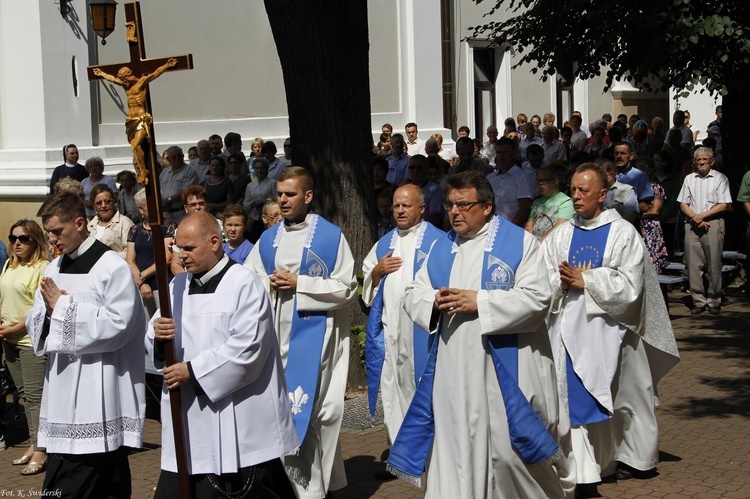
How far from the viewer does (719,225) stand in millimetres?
13320

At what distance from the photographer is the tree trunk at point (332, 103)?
32.2ft

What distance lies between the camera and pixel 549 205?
32.1ft

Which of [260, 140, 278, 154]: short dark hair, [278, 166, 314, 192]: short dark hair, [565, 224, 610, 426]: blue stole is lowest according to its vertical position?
[565, 224, 610, 426]: blue stole

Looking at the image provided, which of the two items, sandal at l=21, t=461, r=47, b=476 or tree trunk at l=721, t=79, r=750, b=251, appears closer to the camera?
sandal at l=21, t=461, r=47, b=476

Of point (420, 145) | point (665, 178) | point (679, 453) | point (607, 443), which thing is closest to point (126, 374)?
point (607, 443)

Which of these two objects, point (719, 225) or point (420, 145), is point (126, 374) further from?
point (420, 145)

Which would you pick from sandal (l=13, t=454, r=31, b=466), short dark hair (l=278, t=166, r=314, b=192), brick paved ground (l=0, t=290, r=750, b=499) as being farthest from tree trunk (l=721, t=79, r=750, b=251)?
sandal (l=13, t=454, r=31, b=466)

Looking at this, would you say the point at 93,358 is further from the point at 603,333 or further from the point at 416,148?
the point at 416,148

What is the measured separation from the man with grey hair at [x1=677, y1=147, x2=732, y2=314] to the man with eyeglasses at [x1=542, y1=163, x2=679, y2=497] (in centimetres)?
605

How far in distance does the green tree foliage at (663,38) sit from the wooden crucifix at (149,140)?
334 inches

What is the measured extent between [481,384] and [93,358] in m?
2.00

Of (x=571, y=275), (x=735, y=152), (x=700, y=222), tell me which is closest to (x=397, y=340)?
(x=571, y=275)

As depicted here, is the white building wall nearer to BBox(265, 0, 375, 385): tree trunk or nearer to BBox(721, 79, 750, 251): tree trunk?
BBox(721, 79, 750, 251): tree trunk

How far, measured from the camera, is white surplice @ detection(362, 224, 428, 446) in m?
7.50
